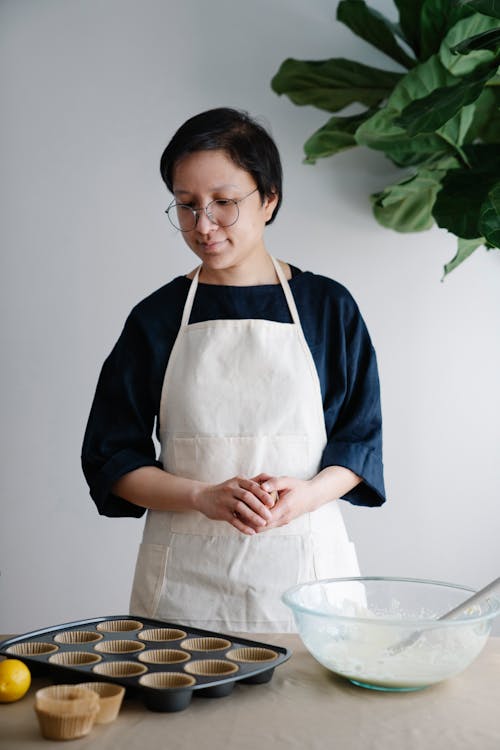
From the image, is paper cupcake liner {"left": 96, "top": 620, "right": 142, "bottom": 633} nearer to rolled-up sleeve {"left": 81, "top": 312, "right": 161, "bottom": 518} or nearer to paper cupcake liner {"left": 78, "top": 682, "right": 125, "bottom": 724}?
paper cupcake liner {"left": 78, "top": 682, "right": 125, "bottom": 724}

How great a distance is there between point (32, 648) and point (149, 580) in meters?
0.56

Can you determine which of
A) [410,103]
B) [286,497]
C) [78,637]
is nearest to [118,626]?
[78,637]

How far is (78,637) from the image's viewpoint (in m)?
1.22

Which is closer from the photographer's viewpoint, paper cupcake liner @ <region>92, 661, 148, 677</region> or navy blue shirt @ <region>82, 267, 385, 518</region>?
paper cupcake liner @ <region>92, 661, 148, 677</region>

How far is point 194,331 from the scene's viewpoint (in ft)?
5.90

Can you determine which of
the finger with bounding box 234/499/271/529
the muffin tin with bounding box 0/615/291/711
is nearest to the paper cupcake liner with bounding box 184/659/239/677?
the muffin tin with bounding box 0/615/291/711

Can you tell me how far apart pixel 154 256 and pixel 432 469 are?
116 cm

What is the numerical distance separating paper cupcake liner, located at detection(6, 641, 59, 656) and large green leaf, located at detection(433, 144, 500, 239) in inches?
55.7

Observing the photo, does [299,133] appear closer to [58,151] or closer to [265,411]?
[58,151]

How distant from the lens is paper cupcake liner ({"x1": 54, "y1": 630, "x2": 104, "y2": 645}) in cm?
121

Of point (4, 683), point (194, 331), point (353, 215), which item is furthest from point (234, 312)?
point (353, 215)

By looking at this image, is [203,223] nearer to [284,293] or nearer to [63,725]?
[284,293]

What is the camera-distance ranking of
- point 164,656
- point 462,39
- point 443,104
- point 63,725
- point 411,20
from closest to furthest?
point 63,725 → point 164,656 → point 443,104 → point 462,39 → point 411,20

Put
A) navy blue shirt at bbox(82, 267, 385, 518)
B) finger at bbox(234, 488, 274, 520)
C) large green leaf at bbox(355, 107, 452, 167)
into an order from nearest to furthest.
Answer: finger at bbox(234, 488, 274, 520), navy blue shirt at bbox(82, 267, 385, 518), large green leaf at bbox(355, 107, 452, 167)
